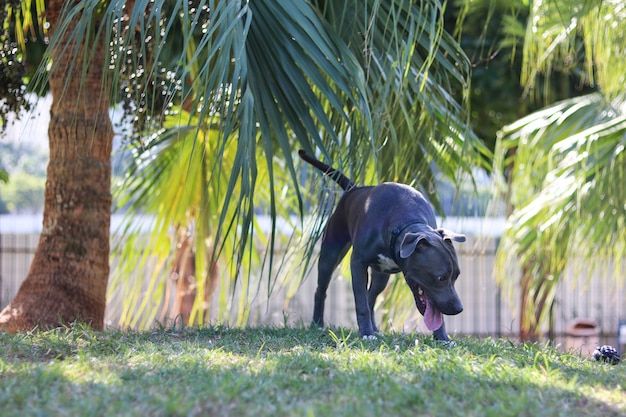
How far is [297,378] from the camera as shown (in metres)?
3.67

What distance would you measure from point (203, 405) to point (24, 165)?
2016 cm

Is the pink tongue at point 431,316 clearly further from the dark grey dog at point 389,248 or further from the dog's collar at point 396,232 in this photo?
the dog's collar at point 396,232

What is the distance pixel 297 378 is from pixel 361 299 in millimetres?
1175

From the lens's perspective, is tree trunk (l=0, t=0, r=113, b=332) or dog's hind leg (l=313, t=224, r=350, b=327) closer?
dog's hind leg (l=313, t=224, r=350, b=327)

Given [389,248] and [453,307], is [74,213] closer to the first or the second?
[389,248]

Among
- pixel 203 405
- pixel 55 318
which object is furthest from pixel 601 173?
pixel 203 405

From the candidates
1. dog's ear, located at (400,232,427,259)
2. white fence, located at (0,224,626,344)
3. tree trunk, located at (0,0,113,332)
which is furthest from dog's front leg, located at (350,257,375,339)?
white fence, located at (0,224,626,344)

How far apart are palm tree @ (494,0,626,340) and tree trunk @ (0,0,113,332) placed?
361cm

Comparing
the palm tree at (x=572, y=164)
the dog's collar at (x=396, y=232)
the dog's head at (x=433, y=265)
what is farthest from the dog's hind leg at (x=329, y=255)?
the palm tree at (x=572, y=164)

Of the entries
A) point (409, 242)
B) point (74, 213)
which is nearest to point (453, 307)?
point (409, 242)

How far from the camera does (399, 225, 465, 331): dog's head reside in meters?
4.32

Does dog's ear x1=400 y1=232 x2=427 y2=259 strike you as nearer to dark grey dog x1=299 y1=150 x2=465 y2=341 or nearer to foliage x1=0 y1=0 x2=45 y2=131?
dark grey dog x1=299 y1=150 x2=465 y2=341

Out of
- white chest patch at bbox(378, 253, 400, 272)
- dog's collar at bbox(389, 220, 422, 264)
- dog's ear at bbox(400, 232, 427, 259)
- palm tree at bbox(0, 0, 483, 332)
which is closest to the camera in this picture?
dog's ear at bbox(400, 232, 427, 259)

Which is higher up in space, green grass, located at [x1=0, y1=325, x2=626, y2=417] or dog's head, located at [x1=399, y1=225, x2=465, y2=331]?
dog's head, located at [x1=399, y1=225, x2=465, y2=331]
